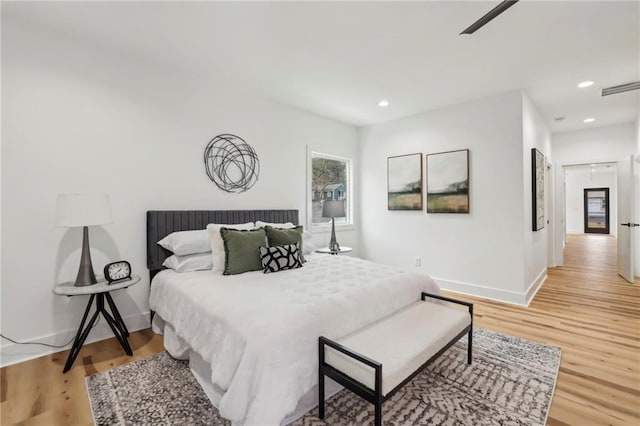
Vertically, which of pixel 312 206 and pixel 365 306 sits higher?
pixel 312 206

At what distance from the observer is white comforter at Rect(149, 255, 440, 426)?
142cm

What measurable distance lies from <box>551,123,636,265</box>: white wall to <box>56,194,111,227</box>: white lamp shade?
295 inches

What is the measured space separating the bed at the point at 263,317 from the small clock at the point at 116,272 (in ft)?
0.92

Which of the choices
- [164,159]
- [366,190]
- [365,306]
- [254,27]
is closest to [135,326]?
[164,159]

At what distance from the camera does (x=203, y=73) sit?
3.16 meters

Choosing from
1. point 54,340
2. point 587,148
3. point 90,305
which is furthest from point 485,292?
point 54,340

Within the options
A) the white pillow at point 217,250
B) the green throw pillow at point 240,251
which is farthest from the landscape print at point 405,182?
the white pillow at point 217,250

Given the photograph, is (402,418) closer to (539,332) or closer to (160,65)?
(539,332)

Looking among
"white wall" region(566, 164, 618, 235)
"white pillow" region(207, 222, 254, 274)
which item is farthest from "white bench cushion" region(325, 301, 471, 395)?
"white wall" region(566, 164, 618, 235)

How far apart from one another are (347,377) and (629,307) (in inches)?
165

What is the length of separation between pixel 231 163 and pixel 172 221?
1.01m

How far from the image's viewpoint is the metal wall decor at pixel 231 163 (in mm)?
3385

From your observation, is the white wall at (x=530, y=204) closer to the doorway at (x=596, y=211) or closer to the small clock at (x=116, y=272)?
the small clock at (x=116, y=272)

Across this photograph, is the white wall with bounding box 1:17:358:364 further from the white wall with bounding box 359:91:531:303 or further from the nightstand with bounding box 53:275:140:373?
the white wall with bounding box 359:91:531:303
